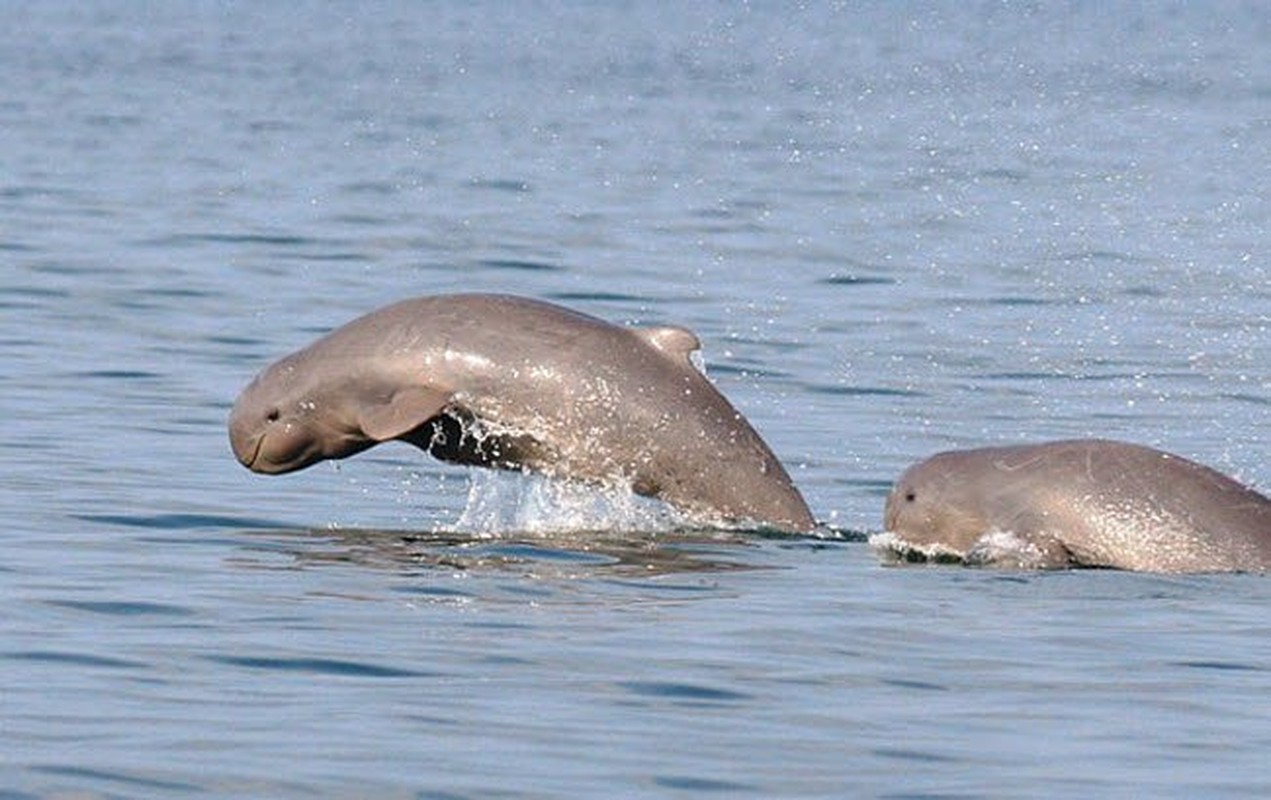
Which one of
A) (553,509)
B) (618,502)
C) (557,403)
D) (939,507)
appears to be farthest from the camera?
(553,509)

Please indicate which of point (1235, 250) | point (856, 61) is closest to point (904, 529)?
point (1235, 250)

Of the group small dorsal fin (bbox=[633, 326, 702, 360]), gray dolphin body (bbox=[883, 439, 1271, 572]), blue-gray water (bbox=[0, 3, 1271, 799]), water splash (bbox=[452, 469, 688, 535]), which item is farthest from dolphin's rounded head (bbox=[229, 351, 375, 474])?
gray dolphin body (bbox=[883, 439, 1271, 572])

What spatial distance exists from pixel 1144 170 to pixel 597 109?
53.2 feet

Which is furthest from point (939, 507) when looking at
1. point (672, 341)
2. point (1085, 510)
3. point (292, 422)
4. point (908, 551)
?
point (292, 422)

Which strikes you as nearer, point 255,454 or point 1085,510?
point 1085,510

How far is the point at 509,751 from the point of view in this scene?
1200cm

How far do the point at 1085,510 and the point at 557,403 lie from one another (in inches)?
91.9

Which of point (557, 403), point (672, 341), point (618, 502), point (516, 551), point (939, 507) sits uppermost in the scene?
point (672, 341)

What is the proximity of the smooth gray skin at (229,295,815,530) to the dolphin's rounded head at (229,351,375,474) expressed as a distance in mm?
33

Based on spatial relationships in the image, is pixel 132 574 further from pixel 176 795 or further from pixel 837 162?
pixel 837 162

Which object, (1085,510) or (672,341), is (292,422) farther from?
(1085,510)

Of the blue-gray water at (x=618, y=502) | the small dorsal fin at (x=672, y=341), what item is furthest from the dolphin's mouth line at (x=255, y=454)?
the small dorsal fin at (x=672, y=341)

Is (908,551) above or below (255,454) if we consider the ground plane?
below

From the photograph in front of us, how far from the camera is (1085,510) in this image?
51.4ft
